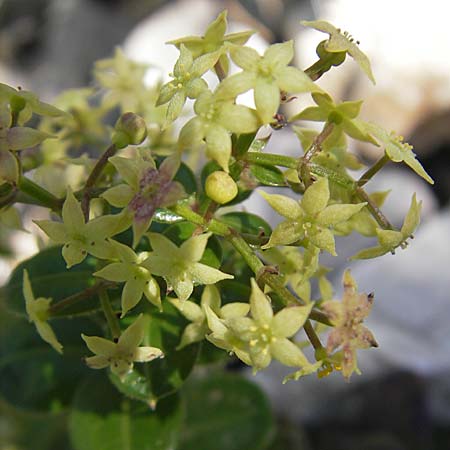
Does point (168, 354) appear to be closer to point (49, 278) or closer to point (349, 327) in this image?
point (49, 278)

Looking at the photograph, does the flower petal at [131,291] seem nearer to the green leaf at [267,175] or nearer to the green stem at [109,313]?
the green stem at [109,313]

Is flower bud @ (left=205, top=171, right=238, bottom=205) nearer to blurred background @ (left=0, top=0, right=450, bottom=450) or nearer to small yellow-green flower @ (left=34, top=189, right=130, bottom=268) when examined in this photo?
small yellow-green flower @ (left=34, top=189, right=130, bottom=268)

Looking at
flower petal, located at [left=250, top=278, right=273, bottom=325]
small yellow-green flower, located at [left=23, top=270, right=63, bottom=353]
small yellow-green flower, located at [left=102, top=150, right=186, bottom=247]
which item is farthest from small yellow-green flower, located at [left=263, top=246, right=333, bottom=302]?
small yellow-green flower, located at [left=23, top=270, right=63, bottom=353]

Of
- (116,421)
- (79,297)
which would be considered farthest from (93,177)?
(116,421)

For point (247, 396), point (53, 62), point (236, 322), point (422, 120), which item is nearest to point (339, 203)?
point (236, 322)

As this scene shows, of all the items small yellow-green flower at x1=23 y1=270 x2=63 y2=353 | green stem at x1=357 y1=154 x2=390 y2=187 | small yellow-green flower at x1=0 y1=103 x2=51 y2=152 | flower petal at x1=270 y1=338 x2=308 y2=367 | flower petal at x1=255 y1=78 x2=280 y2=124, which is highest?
flower petal at x1=255 y1=78 x2=280 y2=124

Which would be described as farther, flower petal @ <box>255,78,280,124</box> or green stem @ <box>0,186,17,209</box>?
green stem @ <box>0,186,17,209</box>

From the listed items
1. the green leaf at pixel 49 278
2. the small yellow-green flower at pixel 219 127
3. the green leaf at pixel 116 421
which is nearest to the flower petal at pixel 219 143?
the small yellow-green flower at pixel 219 127
